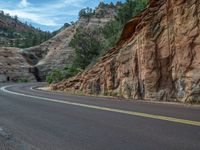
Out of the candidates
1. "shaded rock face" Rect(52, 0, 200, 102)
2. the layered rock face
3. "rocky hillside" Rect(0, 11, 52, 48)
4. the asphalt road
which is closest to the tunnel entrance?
the layered rock face

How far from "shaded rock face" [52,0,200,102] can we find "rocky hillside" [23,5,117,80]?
186ft

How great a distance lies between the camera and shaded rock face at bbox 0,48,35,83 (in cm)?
8081

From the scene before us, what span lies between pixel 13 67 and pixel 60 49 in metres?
12.4

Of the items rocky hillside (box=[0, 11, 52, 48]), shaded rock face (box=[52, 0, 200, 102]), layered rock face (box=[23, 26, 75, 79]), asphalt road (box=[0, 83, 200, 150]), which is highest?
rocky hillside (box=[0, 11, 52, 48])

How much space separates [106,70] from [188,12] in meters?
8.21

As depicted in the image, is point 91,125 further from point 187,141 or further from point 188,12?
point 188,12

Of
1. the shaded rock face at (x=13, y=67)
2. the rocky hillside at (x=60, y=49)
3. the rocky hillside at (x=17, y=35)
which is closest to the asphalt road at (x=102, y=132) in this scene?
the shaded rock face at (x=13, y=67)

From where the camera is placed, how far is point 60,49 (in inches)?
3565

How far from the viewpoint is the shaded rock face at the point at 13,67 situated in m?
80.8

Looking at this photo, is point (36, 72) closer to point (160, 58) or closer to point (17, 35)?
point (17, 35)

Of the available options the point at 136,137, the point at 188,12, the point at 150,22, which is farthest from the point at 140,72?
the point at 136,137

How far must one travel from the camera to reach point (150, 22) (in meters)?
21.6

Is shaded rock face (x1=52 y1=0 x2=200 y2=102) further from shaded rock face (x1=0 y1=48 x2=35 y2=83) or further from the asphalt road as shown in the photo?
shaded rock face (x1=0 y1=48 x2=35 y2=83)

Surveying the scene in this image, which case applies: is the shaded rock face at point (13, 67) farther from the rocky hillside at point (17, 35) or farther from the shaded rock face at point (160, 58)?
the shaded rock face at point (160, 58)
